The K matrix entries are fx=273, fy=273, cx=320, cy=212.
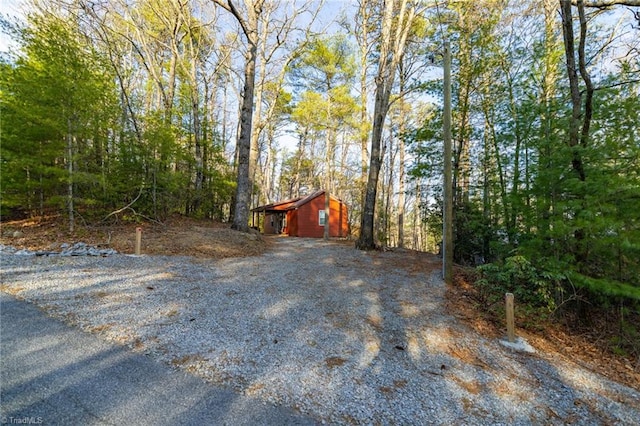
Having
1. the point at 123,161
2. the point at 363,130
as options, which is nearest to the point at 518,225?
the point at 363,130

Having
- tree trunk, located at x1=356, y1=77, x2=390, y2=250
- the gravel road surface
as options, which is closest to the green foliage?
the gravel road surface

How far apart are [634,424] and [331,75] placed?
17.6 metres

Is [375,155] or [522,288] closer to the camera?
[522,288]

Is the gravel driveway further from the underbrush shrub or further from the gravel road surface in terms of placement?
the underbrush shrub

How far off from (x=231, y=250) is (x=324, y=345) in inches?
203

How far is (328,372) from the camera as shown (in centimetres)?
249

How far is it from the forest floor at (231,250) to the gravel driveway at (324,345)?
0.40 metres

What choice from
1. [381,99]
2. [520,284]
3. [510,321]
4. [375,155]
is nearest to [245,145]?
[375,155]

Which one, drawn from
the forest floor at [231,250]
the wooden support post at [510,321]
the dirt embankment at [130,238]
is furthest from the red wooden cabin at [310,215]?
the wooden support post at [510,321]

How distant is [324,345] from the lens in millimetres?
2990

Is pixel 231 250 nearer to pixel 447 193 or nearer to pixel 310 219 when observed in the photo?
pixel 447 193

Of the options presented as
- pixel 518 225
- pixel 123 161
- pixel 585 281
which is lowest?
pixel 585 281

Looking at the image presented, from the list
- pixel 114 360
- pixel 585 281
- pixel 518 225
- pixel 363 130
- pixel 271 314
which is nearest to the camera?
pixel 114 360

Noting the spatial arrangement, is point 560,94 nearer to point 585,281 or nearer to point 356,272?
point 585,281
